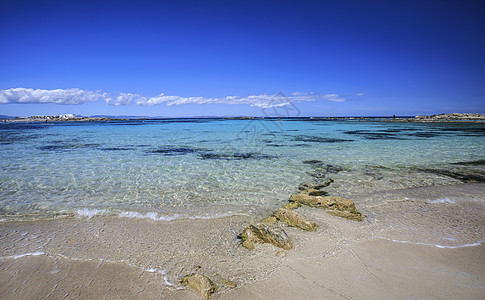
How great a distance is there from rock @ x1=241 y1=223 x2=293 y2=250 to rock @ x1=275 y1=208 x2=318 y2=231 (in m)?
0.59

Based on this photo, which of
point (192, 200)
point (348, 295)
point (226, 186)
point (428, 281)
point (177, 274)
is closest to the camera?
point (348, 295)

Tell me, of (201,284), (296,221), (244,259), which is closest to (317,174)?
(296,221)

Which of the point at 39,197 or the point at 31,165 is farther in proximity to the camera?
the point at 31,165

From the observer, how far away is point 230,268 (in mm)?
3738

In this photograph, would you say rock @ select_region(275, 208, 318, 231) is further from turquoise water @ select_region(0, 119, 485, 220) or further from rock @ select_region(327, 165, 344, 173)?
rock @ select_region(327, 165, 344, 173)

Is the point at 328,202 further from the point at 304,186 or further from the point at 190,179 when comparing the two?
A: the point at 190,179

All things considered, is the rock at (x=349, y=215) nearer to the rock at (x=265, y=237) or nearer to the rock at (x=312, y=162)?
the rock at (x=265, y=237)

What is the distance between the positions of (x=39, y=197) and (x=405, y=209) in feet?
34.1

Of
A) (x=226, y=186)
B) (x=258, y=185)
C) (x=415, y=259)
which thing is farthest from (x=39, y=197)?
(x=415, y=259)

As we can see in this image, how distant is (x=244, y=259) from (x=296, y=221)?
159 cm

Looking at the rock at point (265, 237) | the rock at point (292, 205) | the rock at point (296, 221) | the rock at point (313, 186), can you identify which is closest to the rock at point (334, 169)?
the rock at point (313, 186)

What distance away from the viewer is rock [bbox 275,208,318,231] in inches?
194

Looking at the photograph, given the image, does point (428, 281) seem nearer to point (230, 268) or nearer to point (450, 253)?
point (450, 253)

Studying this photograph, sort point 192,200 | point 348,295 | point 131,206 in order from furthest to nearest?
point 192,200 → point 131,206 → point 348,295
